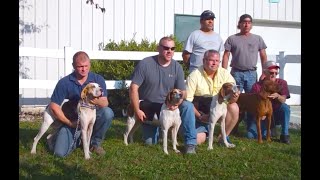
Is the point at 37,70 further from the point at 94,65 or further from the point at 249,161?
the point at 249,161

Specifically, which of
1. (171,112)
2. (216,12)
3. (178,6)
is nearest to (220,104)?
(171,112)

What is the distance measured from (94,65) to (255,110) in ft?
12.5

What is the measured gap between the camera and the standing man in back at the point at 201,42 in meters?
6.70

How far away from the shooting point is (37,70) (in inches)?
376

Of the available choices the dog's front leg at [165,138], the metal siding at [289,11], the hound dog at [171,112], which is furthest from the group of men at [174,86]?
the metal siding at [289,11]

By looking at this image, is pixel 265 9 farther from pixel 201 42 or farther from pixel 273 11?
pixel 201 42

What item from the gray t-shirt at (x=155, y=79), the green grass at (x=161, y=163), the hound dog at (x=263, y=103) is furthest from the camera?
the hound dog at (x=263, y=103)

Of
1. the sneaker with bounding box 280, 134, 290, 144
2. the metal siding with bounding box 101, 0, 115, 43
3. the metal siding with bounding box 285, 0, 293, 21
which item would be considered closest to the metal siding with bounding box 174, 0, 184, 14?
the metal siding with bounding box 101, 0, 115, 43

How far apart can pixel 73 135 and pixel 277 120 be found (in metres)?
2.92

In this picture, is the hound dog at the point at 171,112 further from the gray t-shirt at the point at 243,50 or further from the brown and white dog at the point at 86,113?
the gray t-shirt at the point at 243,50

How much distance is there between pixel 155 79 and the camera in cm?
588

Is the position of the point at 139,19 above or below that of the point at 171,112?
above

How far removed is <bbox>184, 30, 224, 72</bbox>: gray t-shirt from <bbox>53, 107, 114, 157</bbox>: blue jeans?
177 cm
